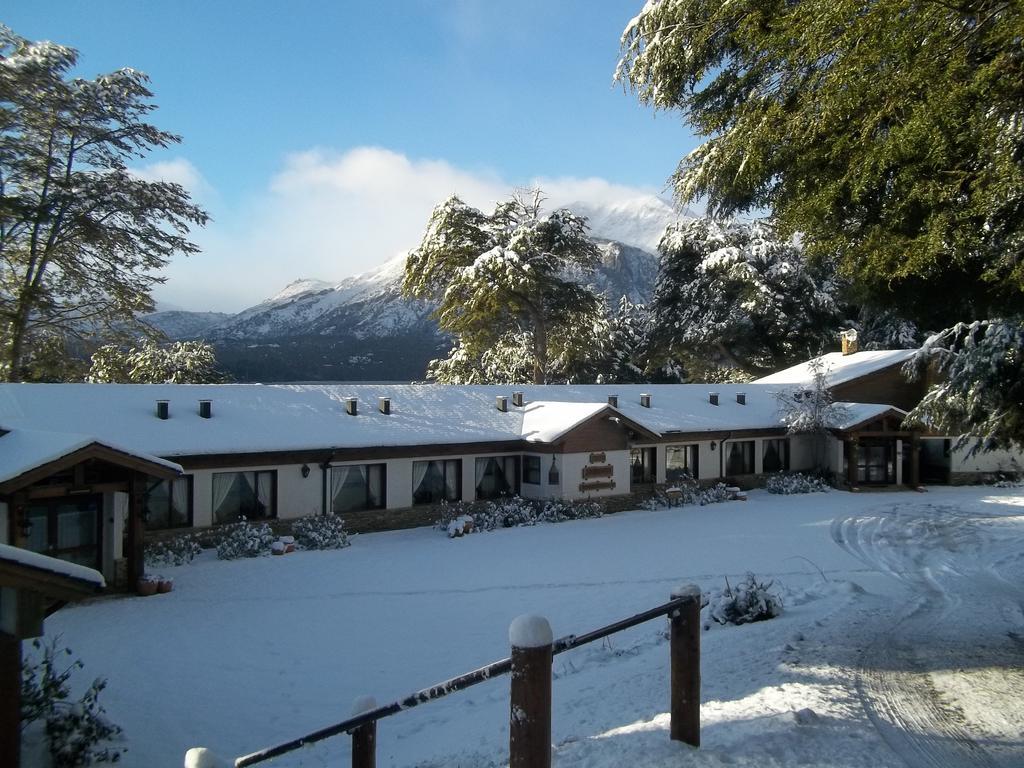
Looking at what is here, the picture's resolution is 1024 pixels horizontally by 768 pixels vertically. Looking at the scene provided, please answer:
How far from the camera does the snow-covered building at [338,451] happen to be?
43.0 ft

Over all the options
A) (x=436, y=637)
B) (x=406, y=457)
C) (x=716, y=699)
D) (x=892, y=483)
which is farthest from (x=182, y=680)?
(x=892, y=483)

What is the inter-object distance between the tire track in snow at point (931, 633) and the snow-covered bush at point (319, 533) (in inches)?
458

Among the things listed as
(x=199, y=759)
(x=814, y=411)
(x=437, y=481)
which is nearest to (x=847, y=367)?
(x=814, y=411)

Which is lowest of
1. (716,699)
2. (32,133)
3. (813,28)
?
(716,699)

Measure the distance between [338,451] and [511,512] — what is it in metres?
5.10

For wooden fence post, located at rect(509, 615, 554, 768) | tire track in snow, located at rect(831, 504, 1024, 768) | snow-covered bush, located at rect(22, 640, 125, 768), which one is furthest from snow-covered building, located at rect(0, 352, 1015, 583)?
wooden fence post, located at rect(509, 615, 554, 768)

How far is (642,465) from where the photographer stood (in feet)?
81.3

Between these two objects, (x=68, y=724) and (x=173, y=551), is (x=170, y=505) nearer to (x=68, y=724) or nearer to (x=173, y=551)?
(x=173, y=551)

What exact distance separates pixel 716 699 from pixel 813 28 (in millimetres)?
5463

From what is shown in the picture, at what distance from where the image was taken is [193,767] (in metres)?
3.78

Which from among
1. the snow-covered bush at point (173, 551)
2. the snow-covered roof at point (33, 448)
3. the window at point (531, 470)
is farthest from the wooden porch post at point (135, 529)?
the window at point (531, 470)

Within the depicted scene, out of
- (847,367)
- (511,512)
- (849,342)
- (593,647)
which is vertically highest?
(849,342)

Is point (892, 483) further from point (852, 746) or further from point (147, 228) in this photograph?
point (147, 228)

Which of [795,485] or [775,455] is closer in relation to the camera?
[795,485]
